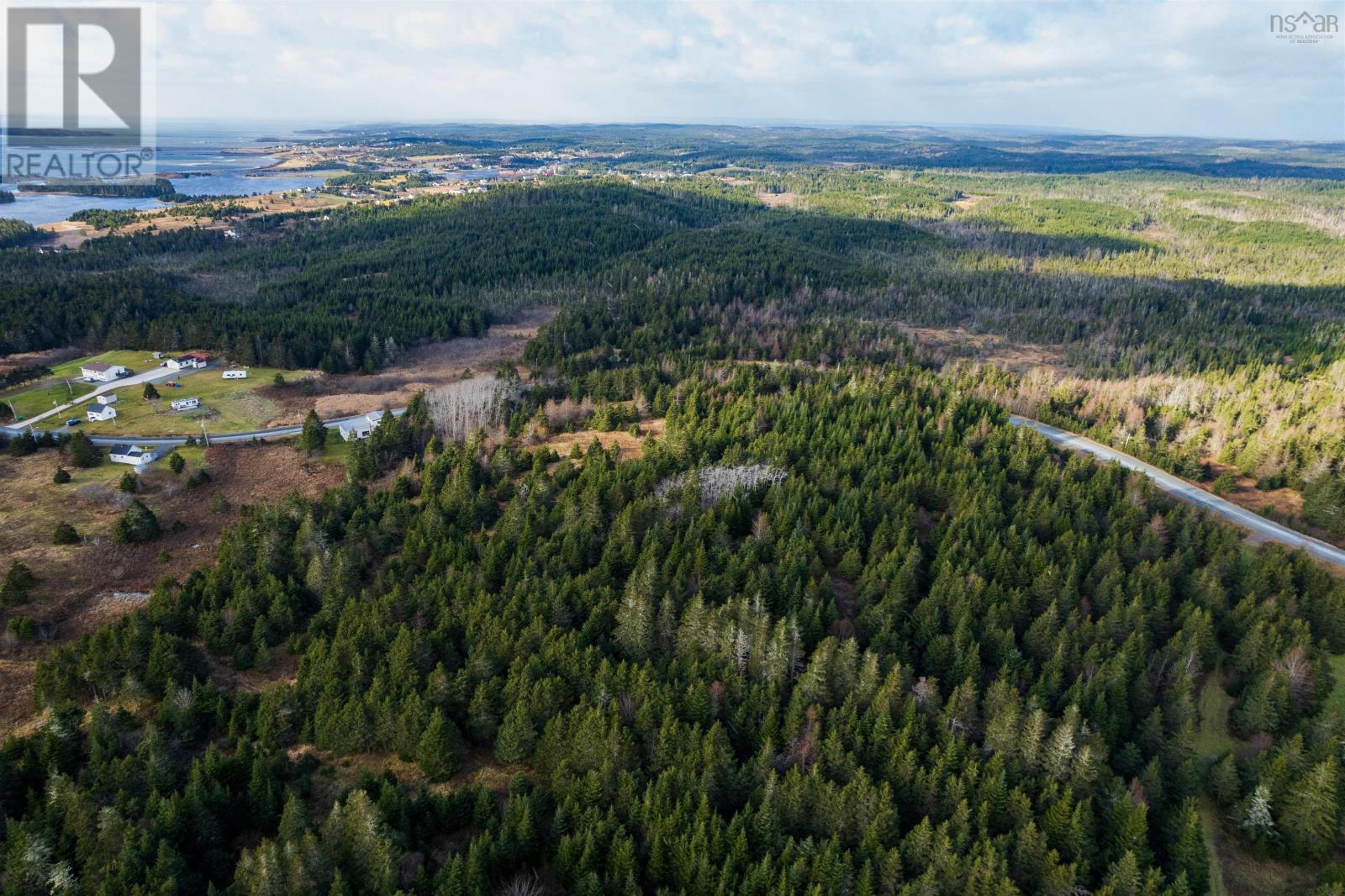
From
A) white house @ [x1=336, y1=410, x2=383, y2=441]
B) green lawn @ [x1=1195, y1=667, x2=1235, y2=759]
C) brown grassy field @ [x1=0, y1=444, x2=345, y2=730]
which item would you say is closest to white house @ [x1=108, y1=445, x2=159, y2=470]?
brown grassy field @ [x1=0, y1=444, x2=345, y2=730]

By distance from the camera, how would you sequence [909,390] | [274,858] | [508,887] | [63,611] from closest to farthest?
[274,858] → [508,887] → [63,611] → [909,390]

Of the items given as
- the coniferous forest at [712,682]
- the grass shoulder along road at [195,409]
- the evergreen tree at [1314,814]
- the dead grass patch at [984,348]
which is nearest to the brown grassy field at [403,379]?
the grass shoulder along road at [195,409]

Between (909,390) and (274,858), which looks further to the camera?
(909,390)

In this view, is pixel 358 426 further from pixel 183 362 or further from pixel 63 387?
pixel 63 387

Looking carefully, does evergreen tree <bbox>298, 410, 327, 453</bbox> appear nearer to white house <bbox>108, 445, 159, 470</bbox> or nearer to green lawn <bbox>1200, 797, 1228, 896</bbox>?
white house <bbox>108, 445, 159, 470</bbox>

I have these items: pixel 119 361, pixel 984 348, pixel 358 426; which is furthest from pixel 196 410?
pixel 984 348

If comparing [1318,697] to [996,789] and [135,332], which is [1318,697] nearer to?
[996,789]

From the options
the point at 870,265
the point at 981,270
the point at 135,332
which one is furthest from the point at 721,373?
the point at 981,270

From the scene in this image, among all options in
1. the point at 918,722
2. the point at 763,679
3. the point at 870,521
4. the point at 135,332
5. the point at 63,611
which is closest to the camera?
the point at 918,722
